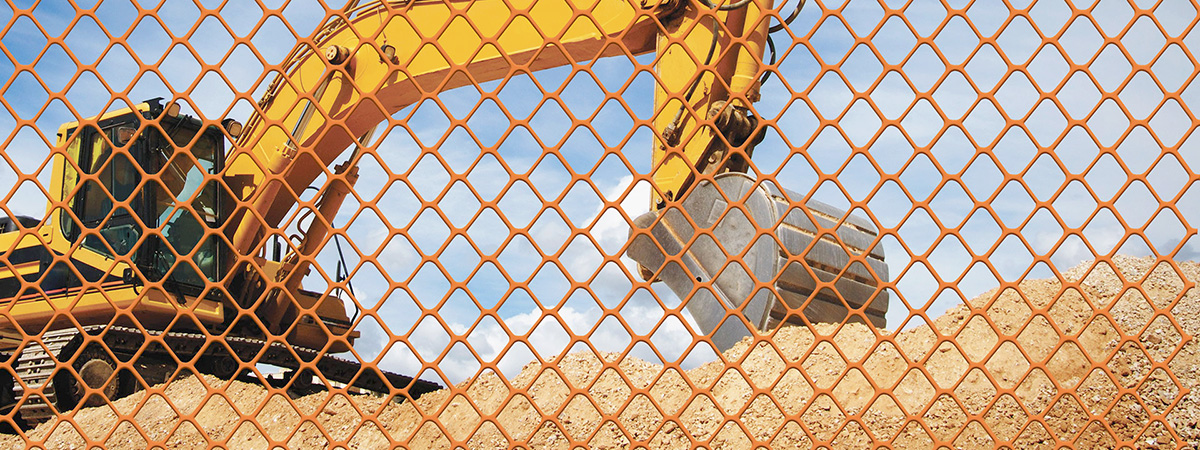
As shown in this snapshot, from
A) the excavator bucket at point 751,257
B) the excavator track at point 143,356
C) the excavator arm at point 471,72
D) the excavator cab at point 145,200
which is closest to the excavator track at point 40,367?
the excavator track at point 143,356

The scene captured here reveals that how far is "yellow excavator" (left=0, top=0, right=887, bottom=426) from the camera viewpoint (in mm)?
4996

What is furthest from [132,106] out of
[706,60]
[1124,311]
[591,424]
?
[1124,311]

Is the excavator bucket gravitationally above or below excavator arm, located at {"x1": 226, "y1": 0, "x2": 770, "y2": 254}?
below

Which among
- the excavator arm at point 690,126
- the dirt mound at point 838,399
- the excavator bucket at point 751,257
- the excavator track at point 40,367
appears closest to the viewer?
the dirt mound at point 838,399

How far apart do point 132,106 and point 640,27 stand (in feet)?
9.10

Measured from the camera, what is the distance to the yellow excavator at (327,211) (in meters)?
5.00

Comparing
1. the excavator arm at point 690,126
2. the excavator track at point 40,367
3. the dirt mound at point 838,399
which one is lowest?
the dirt mound at point 838,399

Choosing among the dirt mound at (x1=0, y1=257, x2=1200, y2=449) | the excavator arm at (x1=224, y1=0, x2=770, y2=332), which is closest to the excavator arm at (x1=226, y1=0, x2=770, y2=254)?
the excavator arm at (x1=224, y1=0, x2=770, y2=332)

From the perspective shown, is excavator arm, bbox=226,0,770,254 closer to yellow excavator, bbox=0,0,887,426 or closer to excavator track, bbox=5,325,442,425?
yellow excavator, bbox=0,0,887,426

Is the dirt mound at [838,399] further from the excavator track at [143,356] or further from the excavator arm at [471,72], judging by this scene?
the excavator arm at [471,72]

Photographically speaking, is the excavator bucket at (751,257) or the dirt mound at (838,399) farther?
the excavator bucket at (751,257)

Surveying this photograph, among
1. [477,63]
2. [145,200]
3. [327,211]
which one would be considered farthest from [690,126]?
[145,200]

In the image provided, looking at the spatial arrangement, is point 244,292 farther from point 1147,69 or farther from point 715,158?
point 1147,69

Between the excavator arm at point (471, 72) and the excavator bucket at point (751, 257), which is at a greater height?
the excavator arm at point (471, 72)
